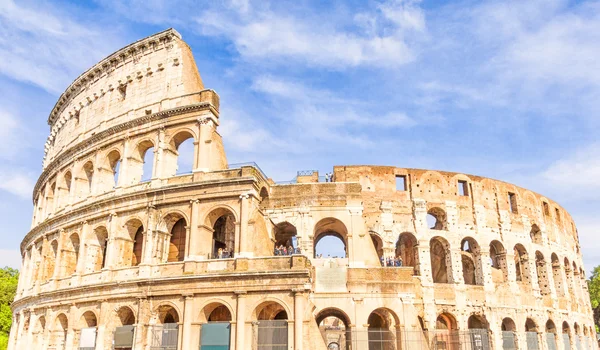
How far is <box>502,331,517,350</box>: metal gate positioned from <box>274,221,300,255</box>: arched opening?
1153 centimetres

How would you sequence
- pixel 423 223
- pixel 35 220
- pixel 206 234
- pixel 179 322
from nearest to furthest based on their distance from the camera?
pixel 179 322 < pixel 206 234 < pixel 423 223 < pixel 35 220

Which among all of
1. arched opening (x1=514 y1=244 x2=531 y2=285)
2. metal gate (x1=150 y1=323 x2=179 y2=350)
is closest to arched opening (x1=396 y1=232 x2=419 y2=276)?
arched opening (x1=514 y1=244 x2=531 y2=285)

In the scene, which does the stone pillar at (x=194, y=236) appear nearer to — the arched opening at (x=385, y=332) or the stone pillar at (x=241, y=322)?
the stone pillar at (x=241, y=322)

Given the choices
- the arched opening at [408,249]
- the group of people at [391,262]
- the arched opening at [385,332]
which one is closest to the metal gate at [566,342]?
the arched opening at [408,249]

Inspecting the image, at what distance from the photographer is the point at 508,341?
25031mm

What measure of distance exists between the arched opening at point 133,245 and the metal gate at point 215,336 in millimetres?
4878

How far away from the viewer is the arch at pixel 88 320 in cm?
2203

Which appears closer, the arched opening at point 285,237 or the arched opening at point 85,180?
the arched opening at point 285,237

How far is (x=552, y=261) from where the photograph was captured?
30312 millimetres

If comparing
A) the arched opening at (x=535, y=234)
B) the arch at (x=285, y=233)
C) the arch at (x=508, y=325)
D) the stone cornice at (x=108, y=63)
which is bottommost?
the arch at (x=508, y=325)

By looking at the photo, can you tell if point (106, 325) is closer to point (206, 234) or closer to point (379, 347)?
point (206, 234)

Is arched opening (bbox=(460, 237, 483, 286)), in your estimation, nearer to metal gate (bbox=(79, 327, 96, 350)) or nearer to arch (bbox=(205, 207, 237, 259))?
arch (bbox=(205, 207, 237, 259))

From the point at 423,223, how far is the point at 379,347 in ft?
23.0

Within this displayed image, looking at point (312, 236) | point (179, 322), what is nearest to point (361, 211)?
point (312, 236)
